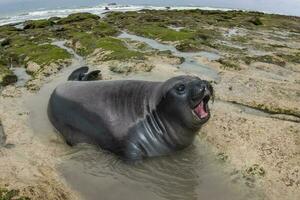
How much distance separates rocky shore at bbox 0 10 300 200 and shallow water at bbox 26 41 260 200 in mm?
299

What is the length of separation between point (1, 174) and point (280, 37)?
30.0 m

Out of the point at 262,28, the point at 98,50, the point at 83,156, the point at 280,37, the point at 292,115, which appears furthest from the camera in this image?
the point at 262,28

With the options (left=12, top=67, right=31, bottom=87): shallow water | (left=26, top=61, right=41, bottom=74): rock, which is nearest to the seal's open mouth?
(left=12, top=67, right=31, bottom=87): shallow water

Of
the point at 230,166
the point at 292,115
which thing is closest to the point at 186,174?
the point at 230,166

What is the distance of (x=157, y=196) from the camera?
9.13 metres

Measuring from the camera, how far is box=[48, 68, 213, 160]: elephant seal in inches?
420

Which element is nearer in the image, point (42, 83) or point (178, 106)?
point (178, 106)

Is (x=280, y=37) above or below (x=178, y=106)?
below

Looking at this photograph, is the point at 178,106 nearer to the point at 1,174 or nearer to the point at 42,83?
the point at 1,174

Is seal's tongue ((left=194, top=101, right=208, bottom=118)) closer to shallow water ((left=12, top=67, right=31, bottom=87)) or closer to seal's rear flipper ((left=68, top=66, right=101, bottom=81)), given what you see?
seal's rear flipper ((left=68, top=66, right=101, bottom=81))

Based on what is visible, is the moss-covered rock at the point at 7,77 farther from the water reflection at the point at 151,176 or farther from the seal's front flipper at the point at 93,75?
the water reflection at the point at 151,176

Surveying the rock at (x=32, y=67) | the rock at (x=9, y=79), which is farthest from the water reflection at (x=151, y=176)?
the rock at (x=32, y=67)

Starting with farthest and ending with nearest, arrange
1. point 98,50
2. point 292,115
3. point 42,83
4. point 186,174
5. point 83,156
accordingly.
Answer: point 98,50 < point 42,83 < point 292,115 < point 83,156 < point 186,174

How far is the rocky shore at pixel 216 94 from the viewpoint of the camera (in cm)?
989
